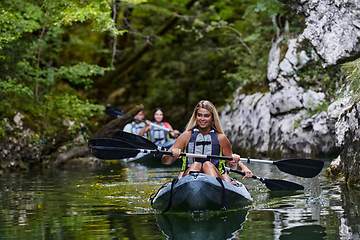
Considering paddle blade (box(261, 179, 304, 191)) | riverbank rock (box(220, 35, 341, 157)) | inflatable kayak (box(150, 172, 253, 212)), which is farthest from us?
riverbank rock (box(220, 35, 341, 157))

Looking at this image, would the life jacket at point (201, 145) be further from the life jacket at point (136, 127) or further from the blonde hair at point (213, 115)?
the life jacket at point (136, 127)

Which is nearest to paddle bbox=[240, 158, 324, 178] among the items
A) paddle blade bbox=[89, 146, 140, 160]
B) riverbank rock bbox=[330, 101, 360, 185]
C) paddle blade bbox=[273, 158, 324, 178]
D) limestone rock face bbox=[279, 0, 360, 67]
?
paddle blade bbox=[273, 158, 324, 178]

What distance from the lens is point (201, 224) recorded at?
3.73 metres

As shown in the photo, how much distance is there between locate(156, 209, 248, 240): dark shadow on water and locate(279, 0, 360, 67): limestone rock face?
3687 mm

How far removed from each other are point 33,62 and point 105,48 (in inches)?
197

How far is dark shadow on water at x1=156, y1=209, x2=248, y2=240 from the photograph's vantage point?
3.31m

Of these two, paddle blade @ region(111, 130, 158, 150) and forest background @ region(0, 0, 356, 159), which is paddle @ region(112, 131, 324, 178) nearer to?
paddle blade @ region(111, 130, 158, 150)

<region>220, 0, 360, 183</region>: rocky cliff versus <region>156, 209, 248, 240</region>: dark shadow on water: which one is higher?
<region>220, 0, 360, 183</region>: rocky cliff

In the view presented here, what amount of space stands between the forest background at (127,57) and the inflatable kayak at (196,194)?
604 centimetres

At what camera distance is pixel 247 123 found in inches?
498

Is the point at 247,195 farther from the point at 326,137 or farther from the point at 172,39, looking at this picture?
the point at 172,39

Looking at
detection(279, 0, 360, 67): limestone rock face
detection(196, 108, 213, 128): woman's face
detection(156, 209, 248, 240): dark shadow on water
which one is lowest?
detection(156, 209, 248, 240): dark shadow on water

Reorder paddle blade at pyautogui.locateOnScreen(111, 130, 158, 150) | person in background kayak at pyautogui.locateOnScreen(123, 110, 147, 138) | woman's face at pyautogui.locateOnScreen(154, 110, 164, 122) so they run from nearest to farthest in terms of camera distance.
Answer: paddle blade at pyautogui.locateOnScreen(111, 130, 158, 150) < woman's face at pyautogui.locateOnScreen(154, 110, 164, 122) < person in background kayak at pyautogui.locateOnScreen(123, 110, 147, 138)

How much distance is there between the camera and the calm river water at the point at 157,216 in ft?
10.9
